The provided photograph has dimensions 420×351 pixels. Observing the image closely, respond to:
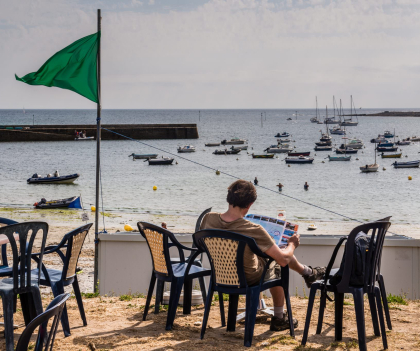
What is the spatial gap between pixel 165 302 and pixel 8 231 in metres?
1.96

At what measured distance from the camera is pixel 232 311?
13.5 ft

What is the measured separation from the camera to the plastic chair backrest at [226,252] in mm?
3719

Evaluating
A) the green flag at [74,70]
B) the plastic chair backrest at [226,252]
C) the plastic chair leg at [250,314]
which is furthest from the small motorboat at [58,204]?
the plastic chair leg at [250,314]

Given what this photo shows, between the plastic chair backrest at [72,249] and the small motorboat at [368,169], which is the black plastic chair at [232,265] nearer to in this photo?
the plastic chair backrest at [72,249]

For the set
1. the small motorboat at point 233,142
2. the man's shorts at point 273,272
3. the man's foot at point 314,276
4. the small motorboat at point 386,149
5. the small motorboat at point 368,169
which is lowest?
the small motorboat at point 368,169

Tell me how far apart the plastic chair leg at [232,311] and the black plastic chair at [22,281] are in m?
1.30

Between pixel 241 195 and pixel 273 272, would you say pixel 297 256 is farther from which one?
pixel 241 195

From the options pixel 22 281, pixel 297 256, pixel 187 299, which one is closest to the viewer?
pixel 22 281

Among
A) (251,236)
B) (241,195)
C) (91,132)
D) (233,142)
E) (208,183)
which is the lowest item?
(208,183)

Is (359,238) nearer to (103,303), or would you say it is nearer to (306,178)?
(103,303)

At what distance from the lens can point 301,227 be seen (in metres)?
22.7

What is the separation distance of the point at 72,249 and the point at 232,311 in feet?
4.07

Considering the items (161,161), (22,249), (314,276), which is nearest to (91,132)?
(161,161)

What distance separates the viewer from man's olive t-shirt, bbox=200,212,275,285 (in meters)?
3.83
